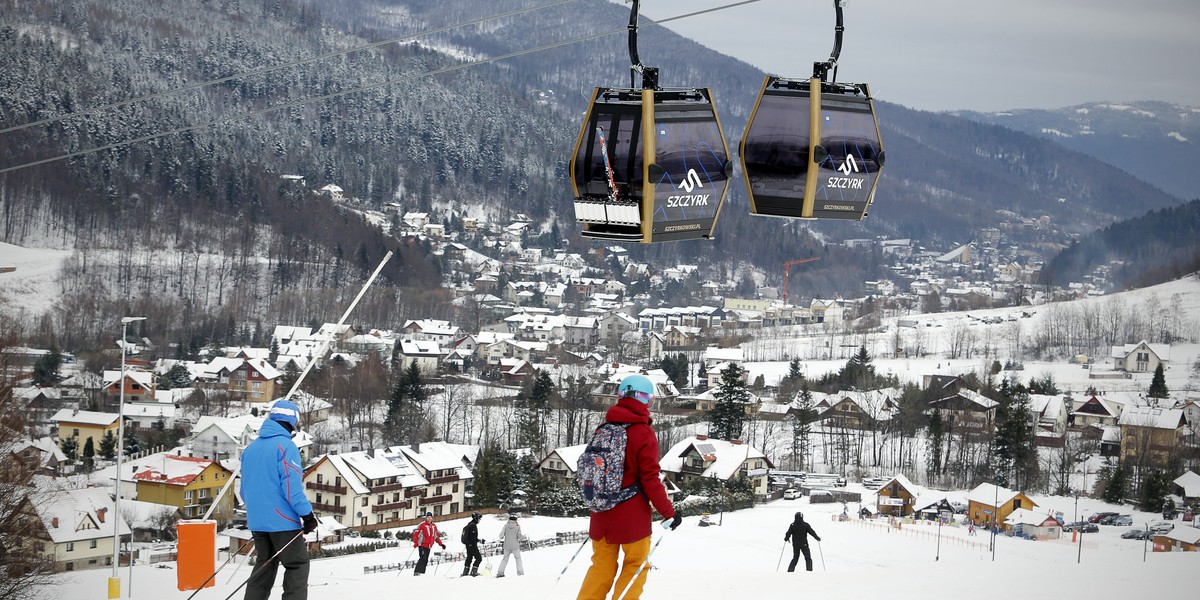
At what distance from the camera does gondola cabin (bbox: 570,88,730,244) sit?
7309 millimetres

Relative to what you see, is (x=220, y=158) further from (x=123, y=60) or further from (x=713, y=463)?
(x=713, y=463)

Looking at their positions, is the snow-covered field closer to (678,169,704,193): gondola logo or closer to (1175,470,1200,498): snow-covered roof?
(678,169,704,193): gondola logo

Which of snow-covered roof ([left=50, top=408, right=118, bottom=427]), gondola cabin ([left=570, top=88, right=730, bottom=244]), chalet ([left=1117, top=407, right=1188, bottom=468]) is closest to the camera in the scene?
gondola cabin ([left=570, top=88, right=730, bottom=244])

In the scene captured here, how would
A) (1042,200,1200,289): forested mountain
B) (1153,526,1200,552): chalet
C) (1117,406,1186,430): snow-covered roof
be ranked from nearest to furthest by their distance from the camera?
1. (1153,526,1200,552): chalet
2. (1117,406,1186,430): snow-covered roof
3. (1042,200,1200,289): forested mountain

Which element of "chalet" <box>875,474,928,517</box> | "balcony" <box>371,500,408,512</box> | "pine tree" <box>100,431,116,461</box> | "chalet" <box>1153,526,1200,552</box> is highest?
"chalet" <box>1153,526,1200,552</box>

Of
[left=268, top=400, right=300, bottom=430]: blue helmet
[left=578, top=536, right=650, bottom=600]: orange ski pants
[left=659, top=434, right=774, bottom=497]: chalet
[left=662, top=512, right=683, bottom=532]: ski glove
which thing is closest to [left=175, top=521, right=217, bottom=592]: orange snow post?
[left=268, top=400, right=300, bottom=430]: blue helmet

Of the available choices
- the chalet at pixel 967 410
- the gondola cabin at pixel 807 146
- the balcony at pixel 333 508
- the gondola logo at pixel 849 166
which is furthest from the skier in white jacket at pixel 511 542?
the chalet at pixel 967 410

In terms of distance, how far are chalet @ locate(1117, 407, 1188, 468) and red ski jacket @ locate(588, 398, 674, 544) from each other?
4199 cm

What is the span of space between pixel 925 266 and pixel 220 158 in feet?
371

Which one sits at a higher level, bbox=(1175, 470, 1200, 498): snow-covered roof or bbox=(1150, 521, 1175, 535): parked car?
bbox=(1175, 470, 1200, 498): snow-covered roof

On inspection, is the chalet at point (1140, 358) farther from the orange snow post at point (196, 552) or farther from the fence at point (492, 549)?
the orange snow post at point (196, 552)

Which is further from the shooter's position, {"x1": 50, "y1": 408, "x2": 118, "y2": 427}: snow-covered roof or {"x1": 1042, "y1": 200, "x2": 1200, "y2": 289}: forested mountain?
{"x1": 1042, "y1": 200, "x2": 1200, "y2": 289}: forested mountain

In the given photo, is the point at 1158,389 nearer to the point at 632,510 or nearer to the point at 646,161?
the point at 646,161

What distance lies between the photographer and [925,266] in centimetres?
19338
